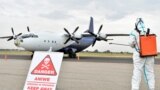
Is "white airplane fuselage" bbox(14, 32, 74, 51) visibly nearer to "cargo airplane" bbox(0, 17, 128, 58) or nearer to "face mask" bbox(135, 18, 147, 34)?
"cargo airplane" bbox(0, 17, 128, 58)

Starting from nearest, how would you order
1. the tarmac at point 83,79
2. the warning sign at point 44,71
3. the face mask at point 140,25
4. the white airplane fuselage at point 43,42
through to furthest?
1. the warning sign at point 44,71
2. the face mask at point 140,25
3. the tarmac at point 83,79
4. the white airplane fuselage at point 43,42

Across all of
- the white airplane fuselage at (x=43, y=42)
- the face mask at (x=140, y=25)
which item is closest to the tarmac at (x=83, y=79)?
the face mask at (x=140, y=25)

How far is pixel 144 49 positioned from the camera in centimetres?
877

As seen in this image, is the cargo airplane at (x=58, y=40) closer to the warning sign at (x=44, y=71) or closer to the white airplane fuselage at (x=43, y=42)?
the white airplane fuselage at (x=43, y=42)

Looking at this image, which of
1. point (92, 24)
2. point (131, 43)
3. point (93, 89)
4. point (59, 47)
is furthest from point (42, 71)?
point (92, 24)

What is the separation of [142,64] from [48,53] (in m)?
2.29

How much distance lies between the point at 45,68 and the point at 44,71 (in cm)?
7

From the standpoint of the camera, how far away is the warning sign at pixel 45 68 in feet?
26.2

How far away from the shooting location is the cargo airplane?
130ft

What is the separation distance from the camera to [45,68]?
8.04 m

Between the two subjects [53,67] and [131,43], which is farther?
[131,43]

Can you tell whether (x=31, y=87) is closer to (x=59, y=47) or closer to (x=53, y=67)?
(x=53, y=67)

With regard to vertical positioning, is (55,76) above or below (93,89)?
above

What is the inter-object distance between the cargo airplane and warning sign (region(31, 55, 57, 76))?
104 feet
